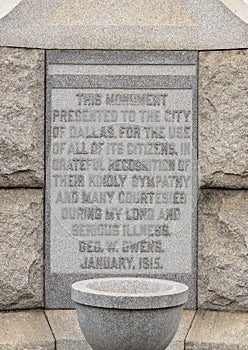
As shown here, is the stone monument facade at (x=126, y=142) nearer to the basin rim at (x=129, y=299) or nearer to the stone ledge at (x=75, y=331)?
the stone ledge at (x=75, y=331)

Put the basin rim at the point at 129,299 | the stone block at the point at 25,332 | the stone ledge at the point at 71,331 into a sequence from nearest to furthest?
1. the basin rim at the point at 129,299
2. the stone block at the point at 25,332
3. the stone ledge at the point at 71,331

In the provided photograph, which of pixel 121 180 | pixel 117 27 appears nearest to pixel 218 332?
pixel 121 180

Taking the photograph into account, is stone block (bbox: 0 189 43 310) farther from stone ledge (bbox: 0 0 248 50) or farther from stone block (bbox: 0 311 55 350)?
stone ledge (bbox: 0 0 248 50)

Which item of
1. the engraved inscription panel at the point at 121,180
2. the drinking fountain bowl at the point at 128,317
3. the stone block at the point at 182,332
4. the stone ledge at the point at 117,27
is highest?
the stone ledge at the point at 117,27

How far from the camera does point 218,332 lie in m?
4.51

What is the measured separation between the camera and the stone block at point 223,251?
467 centimetres

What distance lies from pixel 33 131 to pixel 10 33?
0.64m

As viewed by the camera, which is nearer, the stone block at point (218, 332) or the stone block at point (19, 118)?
the stone block at point (218, 332)

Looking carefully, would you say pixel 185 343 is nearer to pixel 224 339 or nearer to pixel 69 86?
pixel 224 339

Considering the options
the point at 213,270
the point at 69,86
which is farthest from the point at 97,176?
the point at 213,270

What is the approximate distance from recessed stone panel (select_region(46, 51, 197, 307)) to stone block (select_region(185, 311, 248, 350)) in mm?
208

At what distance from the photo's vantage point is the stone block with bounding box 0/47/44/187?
468cm

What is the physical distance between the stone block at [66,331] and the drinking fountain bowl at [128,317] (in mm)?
607

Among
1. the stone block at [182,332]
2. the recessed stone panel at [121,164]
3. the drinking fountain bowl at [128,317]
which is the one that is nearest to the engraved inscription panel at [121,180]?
the recessed stone panel at [121,164]
